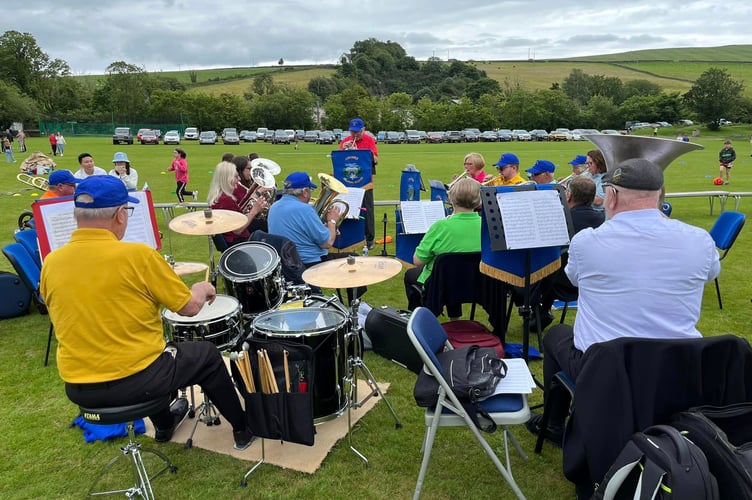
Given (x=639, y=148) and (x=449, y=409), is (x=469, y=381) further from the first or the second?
(x=639, y=148)

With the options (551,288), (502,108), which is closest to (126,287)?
(551,288)

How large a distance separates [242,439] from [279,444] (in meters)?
0.29

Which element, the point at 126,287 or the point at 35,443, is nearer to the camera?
the point at 126,287

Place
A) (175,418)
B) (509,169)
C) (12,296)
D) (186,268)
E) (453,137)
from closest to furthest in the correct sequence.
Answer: (175,418), (186,268), (12,296), (509,169), (453,137)

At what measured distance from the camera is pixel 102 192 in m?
2.79

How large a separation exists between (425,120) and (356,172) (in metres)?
63.2

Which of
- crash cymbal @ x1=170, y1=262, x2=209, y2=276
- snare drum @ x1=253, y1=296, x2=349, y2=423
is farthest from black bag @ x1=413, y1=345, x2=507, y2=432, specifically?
crash cymbal @ x1=170, y1=262, x2=209, y2=276

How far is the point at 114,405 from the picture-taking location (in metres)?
2.82

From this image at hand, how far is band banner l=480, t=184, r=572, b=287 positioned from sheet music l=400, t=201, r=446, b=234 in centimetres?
202

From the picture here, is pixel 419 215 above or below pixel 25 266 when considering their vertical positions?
above

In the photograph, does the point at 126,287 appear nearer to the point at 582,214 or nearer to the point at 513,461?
the point at 513,461

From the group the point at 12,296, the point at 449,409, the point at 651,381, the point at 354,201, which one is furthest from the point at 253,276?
the point at 12,296

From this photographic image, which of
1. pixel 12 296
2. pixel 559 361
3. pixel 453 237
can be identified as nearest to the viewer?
pixel 559 361

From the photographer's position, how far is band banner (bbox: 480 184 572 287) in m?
4.06
